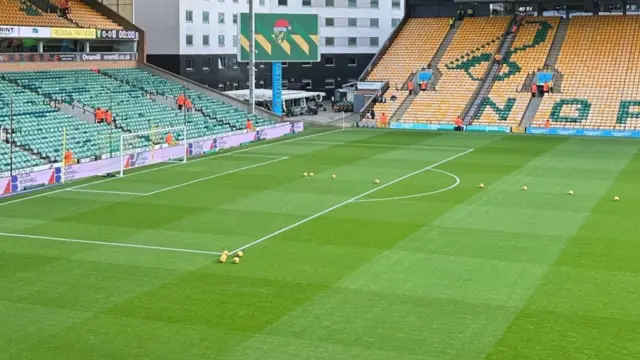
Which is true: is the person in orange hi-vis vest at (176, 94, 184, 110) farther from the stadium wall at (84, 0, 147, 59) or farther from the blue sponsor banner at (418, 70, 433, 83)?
the blue sponsor banner at (418, 70, 433, 83)

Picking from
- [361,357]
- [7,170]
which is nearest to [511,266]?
[361,357]

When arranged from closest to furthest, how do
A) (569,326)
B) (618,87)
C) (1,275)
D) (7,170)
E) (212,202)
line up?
(569,326)
(1,275)
(212,202)
(7,170)
(618,87)

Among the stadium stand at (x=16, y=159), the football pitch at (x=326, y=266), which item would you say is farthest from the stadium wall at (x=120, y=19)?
the stadium stand at (x=16, y=159)

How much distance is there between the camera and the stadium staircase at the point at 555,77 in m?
60.5

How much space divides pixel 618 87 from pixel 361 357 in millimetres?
51578

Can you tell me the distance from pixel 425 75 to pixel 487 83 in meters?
5.11

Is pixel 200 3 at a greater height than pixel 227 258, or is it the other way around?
pixel 200 3

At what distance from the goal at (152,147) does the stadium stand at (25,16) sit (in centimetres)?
1144

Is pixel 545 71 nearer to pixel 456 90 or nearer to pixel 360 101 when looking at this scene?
pixel 456 90

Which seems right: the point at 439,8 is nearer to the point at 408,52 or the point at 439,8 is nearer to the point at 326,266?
the point at 408,52

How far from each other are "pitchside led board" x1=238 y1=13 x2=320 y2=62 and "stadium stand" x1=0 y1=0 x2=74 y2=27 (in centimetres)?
1200

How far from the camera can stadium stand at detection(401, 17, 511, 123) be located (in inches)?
2494

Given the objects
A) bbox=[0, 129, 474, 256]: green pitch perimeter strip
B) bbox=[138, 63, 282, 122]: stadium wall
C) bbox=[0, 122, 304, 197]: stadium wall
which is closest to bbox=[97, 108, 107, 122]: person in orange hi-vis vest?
bbox=[0, 122, 304, 197]: stadium wall

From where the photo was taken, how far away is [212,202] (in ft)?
103
